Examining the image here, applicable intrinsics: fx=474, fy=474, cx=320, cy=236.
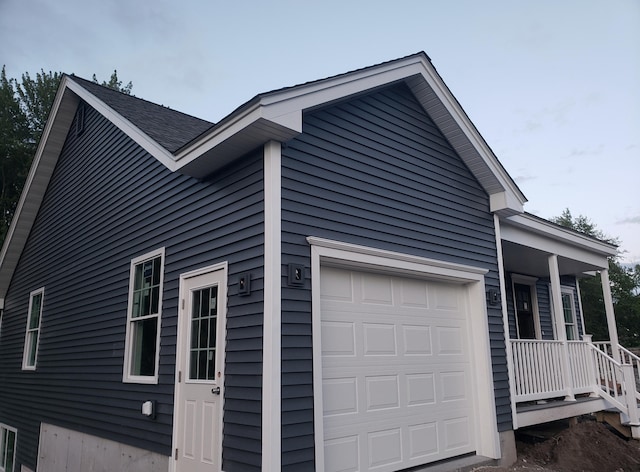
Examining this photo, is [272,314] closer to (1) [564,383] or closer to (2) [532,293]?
(1) [564,383]

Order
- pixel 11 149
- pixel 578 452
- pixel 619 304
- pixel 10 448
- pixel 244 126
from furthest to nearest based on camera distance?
pixel 619 304, pixel 11 149, pixel 10 448, pixel 578 452, pixel 244 126

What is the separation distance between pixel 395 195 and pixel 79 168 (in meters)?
6.51

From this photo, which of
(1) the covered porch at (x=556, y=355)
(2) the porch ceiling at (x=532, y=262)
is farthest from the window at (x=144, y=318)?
(2) the porch ceiling at (x=532, y=262)

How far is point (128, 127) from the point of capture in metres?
6.95

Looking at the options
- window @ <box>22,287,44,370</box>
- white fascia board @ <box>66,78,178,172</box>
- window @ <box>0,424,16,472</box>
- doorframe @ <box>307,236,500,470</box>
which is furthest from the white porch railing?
window @ <box>0,424,16,472</box>

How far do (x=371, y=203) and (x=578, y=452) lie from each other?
15.2ft

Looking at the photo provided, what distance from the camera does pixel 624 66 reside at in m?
8.66

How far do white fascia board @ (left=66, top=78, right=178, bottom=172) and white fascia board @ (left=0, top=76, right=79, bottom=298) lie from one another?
23.3 inches

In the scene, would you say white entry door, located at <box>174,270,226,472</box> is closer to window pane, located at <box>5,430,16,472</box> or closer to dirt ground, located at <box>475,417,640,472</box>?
dirt ground, located at <box>475,417,640,472</box>

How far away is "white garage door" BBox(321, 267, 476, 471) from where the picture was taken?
463 centimetres

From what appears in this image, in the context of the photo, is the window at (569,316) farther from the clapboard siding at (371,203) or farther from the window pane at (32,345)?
the window pane at (32,345)

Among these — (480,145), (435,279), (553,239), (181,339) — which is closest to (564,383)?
(553,239)

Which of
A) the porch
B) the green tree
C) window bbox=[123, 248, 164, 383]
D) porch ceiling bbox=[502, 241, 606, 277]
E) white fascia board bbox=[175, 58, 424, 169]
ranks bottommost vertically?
the porch

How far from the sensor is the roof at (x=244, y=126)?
4.27 meters
